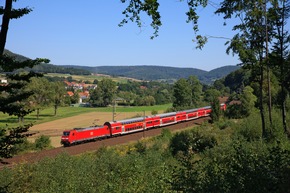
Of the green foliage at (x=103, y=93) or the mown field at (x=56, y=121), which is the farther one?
the green foliage at (x=103, y=93)

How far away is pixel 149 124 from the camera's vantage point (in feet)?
156

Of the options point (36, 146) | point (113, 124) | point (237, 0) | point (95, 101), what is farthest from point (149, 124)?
point (95, 101)

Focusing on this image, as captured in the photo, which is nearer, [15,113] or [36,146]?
[15,113]

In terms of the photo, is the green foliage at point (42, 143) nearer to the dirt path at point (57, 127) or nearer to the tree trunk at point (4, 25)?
the dirt path at point (57, 127)

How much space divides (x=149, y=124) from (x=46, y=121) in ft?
126

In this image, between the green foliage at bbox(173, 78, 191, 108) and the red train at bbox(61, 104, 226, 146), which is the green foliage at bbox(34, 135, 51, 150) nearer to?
the red train at bbox(61, 104, 226, 146)

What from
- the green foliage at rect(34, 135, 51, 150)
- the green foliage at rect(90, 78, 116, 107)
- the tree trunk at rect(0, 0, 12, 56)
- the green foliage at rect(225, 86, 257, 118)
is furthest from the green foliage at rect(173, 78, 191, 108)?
the tree trunk at rect(0, 0, 12, 56)

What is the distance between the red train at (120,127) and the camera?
1411 inches

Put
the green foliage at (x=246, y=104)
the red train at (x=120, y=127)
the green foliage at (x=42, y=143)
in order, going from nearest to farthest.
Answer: the red train at (x=120, y=127), the green foliage at (x=42, y=143), the green foliage at (x=246, y=104)

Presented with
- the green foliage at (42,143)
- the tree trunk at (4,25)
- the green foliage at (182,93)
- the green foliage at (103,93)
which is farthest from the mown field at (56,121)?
the tree trunk at (4,25)

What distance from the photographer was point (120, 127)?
4203 cm

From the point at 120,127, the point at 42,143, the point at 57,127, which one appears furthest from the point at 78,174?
the point at 57,127

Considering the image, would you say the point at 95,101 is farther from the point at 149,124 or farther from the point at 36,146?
the point at 36,146

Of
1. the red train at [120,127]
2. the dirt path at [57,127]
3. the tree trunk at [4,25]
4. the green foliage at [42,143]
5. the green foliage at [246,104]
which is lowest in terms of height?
the dirt path at [57,127]
